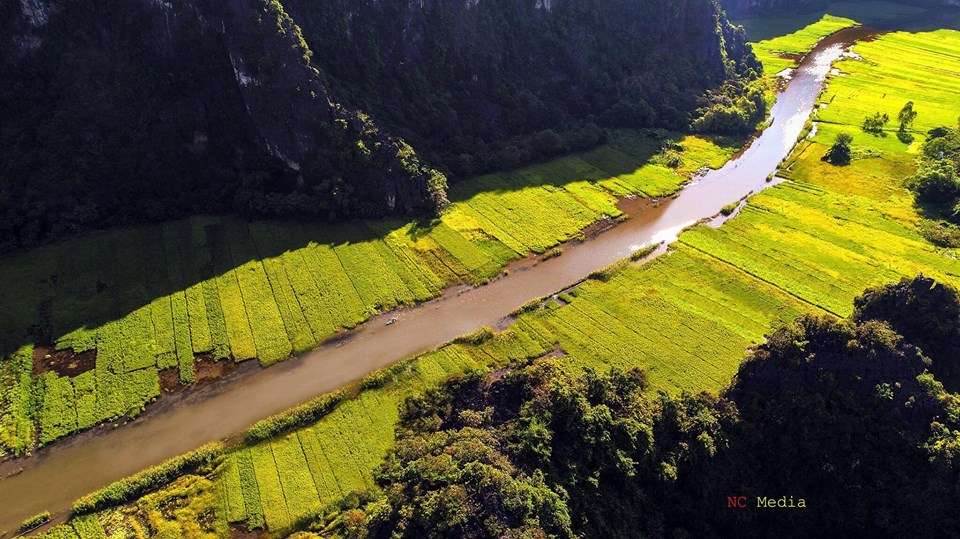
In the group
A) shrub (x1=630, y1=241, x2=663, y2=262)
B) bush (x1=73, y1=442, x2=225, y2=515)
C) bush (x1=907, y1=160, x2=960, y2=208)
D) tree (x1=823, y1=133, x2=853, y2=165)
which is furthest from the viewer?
tree (x1=823, y1=133, x2=853, y2=165)

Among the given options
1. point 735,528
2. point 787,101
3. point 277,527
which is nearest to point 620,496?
point 735,528

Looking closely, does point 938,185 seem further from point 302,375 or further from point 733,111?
point 302,375

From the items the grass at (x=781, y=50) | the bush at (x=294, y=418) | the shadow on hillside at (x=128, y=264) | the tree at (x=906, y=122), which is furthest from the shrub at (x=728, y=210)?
the grass at (x=781, y=50)

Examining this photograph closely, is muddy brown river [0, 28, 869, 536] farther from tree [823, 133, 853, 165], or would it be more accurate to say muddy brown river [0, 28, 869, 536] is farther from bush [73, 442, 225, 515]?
tree [823, 133, 853, 165]

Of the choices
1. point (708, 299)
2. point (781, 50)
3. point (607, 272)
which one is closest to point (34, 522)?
point (607, 272)

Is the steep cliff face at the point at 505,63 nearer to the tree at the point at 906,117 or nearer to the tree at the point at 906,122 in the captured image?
the tree at the point at 906,117

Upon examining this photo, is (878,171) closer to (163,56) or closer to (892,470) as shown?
(892,470)

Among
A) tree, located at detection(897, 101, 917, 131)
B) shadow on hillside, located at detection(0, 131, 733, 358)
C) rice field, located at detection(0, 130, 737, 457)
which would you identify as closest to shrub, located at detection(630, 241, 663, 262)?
rice field, located at detection(0, 130, 737, 457)
